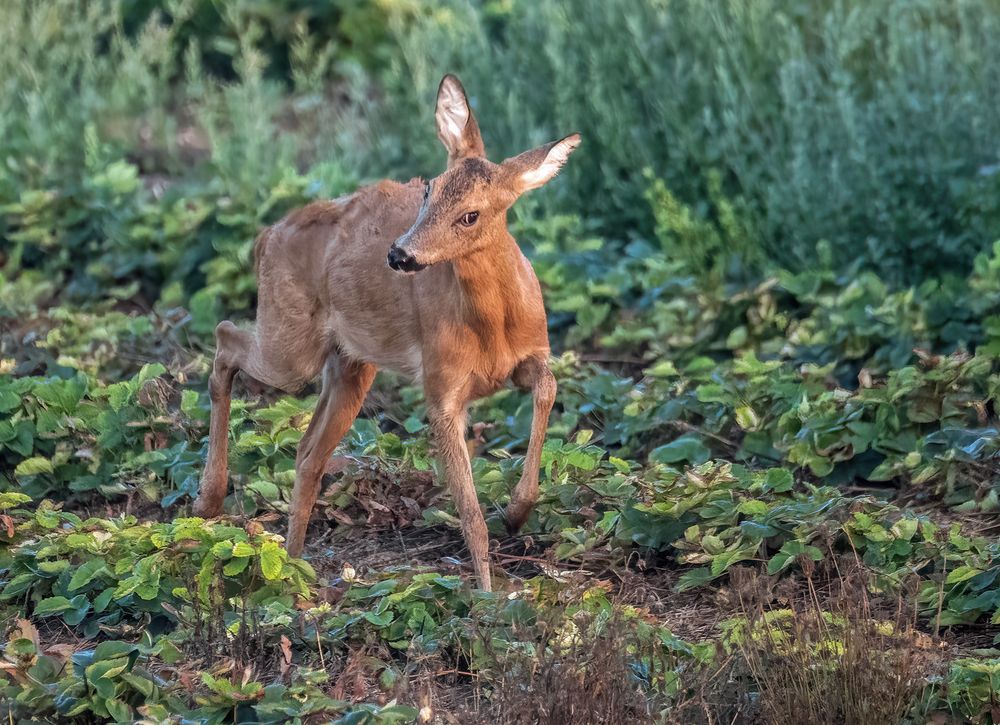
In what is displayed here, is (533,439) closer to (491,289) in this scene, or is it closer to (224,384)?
(491,289)

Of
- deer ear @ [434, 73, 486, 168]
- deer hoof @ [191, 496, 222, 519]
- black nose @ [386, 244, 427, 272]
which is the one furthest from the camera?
deer hoof @ [191, 496, 222, 519]

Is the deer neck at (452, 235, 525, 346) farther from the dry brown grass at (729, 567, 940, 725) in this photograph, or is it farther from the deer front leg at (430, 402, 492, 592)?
the dry brown grass at (729, 567, 940, 725)

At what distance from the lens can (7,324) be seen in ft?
30.3

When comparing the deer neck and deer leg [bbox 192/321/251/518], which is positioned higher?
the deer neck

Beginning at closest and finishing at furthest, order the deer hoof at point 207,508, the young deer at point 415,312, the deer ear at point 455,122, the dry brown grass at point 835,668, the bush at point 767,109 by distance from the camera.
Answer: the dry brown grass at point 835,668, the young deer at point 415,312, the deer ear at point 455,122, the deer hoof at point 207,508, the bush at point 767,109

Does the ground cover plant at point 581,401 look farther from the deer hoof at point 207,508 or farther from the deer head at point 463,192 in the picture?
the deer head at point 463,192

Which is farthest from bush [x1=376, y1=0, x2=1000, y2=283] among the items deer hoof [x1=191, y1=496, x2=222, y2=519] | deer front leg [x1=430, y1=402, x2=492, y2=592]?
deer hoof [x1=191, y1=496, x2=222, y2=519]

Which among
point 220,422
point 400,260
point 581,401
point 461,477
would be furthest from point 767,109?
point 400,260

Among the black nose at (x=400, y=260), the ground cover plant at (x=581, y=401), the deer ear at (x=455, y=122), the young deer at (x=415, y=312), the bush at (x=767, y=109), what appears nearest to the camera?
the ground cover plant at (x=581, y=401)

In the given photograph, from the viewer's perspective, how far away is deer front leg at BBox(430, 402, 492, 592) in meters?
5.68

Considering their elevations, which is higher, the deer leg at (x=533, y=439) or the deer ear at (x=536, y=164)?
the deer ear at (x=536, y=164)

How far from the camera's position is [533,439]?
5.86 m

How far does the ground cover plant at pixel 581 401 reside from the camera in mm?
4688

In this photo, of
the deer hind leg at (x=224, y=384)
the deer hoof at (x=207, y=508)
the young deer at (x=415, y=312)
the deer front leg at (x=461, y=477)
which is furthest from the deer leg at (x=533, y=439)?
the deer hoof at (x=207, y=508)
